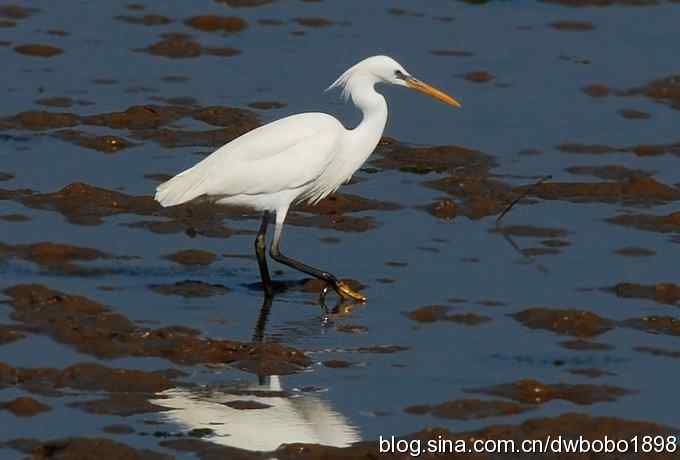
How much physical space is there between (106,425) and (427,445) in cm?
169

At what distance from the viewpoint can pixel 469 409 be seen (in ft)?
34.1

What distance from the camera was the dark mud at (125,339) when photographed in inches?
439

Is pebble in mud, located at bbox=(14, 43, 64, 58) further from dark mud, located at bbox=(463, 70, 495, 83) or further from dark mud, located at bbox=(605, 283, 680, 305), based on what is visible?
dark mud, located at bbox=(605, 283, 680, 305)

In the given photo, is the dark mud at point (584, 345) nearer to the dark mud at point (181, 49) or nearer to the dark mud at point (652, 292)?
the dark mud at point (652, 292)

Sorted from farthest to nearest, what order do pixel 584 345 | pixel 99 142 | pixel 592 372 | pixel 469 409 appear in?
pixel 99 142 < pixel 584 345 < pixel 592 372 < pixel 469 409

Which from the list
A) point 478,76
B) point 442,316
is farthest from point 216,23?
point 442,316

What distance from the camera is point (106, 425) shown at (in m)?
9.94

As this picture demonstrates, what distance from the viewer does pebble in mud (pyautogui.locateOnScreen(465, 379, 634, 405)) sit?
1058 cm

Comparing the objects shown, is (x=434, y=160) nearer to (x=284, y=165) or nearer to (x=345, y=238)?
(x=345, y=238)

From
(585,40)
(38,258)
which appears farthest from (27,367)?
(585,40)

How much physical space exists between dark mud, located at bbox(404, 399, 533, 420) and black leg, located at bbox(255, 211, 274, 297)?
2.56m

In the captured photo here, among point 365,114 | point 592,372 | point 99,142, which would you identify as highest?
point 365,114

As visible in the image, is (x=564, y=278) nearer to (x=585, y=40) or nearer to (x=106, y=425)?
(x=106, y=425)

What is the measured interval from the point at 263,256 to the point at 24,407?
10.1ft
